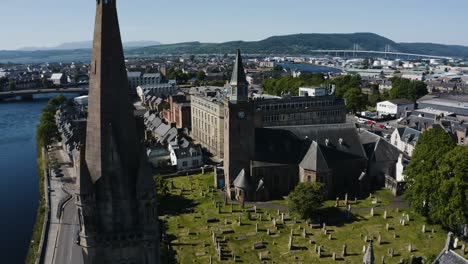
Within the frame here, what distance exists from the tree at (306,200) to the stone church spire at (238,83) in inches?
666

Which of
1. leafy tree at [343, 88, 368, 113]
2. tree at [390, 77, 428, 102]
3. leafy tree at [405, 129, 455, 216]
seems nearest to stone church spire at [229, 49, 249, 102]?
leafy tree at [405, 129, 455, 216]

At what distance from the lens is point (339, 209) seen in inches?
2256

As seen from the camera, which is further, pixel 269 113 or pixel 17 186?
pixel 269 113

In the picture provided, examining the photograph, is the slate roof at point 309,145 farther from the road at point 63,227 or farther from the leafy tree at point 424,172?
the road at point 63,227

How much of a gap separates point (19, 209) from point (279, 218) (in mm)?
45297

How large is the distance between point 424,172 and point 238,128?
27284 millimetres

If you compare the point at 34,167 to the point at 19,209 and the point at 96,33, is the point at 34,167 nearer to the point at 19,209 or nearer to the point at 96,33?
the point at 19,209

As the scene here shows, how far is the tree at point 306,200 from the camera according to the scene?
52031 millimetres

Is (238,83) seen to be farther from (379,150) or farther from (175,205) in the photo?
(379,150)

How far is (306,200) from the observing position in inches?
2047

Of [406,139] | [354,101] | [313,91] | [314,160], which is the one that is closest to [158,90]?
[313,91]

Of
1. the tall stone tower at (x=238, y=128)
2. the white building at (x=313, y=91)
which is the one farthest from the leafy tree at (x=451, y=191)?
the white building at (x=313, y=91)

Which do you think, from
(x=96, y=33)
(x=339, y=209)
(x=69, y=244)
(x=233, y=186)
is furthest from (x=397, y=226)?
A: (x=96, y=33)

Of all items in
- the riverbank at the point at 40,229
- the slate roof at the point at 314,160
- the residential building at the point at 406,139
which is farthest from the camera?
the residential building at the point at 406,139
